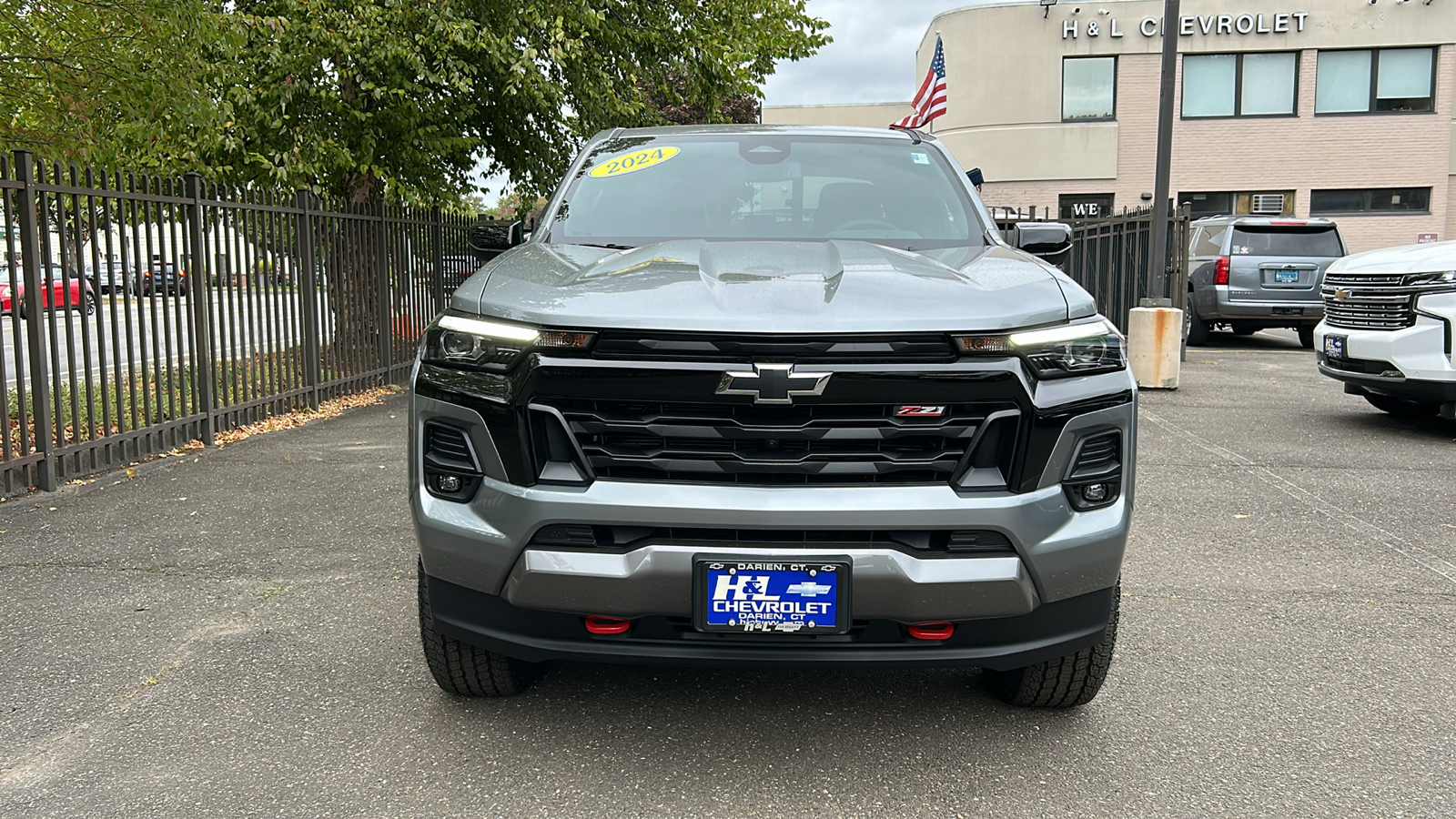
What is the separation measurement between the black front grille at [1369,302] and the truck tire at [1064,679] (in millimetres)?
5983

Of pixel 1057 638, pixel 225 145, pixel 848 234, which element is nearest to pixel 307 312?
pixel 225 145

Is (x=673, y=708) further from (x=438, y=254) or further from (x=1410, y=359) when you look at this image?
(x=438, y=254)

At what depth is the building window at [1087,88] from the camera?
2883 cm

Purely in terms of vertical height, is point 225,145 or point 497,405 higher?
point 225,145

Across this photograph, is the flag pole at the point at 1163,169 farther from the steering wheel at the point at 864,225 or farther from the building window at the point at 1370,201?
the building window at the point at 1370,201

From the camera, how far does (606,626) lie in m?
2.71

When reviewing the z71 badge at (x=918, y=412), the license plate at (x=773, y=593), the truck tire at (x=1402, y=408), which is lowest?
the truck tire at (x=1402, y=408)

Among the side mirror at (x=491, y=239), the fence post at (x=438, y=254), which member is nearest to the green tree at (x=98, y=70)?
the fence post at (x=438, y=254)

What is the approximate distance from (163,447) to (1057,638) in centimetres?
646

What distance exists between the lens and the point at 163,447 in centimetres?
725

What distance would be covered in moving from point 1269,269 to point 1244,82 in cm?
1758

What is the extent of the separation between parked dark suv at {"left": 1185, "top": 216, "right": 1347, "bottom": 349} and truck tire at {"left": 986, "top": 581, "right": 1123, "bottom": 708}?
12729 millimetres

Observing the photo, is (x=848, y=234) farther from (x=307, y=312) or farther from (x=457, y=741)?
(x=307, y=312)

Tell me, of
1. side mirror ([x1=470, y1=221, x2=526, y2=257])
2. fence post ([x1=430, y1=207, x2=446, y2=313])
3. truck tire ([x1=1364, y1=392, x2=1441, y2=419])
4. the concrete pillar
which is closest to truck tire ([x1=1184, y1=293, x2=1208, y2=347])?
the concrete pillar
